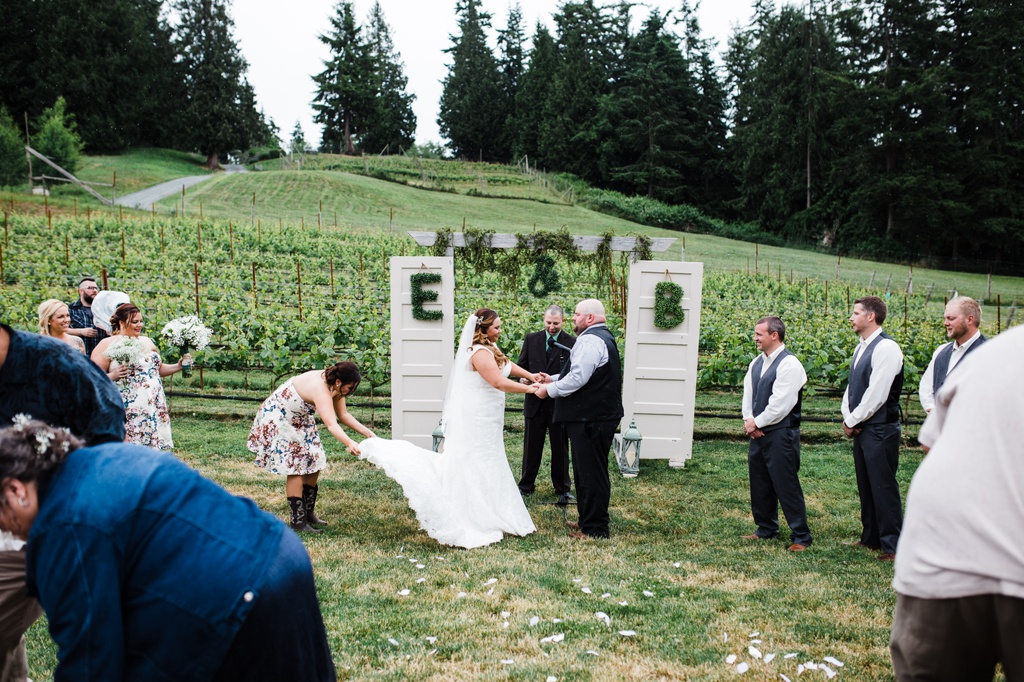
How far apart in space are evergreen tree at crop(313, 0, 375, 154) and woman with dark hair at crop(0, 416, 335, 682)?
5980cm

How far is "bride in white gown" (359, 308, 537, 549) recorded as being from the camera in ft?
18.7

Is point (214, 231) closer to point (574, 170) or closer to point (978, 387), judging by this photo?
point (978, 387)

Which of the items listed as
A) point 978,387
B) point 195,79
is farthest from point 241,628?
point 195,79

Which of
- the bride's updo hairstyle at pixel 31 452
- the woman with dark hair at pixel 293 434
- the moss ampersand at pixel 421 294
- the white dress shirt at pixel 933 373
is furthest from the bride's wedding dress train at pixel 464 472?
the bride's updo hairstyle at pixel 31 452

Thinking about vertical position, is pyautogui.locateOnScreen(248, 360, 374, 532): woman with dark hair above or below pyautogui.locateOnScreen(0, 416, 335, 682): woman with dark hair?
below

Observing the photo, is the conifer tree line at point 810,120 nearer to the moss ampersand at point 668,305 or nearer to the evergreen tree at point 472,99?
the evergreen tree at point 472,99

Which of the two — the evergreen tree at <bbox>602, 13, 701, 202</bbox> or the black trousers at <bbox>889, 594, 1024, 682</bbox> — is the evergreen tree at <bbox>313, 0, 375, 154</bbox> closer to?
the evergreen tree at <bbox>602, 13, 701, 202</bbox>

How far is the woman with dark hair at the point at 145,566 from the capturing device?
6.24 ft

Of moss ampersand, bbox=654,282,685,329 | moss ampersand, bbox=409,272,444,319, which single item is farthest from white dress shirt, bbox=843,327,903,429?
moss ampersand, bbox=409,272,444,319

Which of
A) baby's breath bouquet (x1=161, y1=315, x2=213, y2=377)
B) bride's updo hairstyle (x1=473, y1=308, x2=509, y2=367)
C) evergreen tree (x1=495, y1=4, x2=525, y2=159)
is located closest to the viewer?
bride's updo hairstyle (x1=473, y1=308, x2=509, y2=367)

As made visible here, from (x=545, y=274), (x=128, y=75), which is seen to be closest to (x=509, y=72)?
(x=128, y=75)

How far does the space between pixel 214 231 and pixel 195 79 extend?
105 feet

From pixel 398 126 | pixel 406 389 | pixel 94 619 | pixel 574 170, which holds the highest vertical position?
pixel 398 126

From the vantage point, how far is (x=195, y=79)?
172 feet
